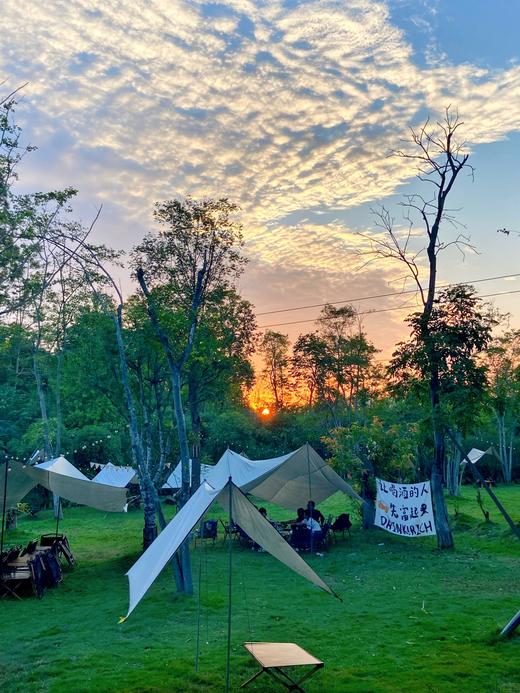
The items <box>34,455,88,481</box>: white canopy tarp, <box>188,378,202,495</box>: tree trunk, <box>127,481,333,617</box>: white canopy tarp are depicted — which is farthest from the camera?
<box>188,378,202,495</box>: tree trunk

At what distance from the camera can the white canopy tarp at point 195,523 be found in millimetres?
6156

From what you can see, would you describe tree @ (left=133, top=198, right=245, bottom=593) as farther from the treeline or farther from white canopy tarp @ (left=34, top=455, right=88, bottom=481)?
white canopy tarp @ (left=34, top=455, right=88, bottom=481)

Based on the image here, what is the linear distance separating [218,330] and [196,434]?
629cm

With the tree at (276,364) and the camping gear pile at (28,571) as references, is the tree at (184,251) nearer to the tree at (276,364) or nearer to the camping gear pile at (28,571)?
the camping gear pile at (28,571)

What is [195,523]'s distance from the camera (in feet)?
20.2

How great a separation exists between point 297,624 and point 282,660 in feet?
9.87

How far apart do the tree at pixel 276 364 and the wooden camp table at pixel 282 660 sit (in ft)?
143

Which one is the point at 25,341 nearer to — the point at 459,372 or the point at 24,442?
the point at 24,442

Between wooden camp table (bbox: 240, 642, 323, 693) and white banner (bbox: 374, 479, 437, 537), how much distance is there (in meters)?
8.60

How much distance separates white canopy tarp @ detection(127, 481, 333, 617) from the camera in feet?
20.2

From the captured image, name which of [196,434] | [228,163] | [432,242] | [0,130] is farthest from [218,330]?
[0,130]

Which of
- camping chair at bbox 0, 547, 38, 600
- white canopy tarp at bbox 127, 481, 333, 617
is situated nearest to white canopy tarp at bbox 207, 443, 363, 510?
camping chair at bbox 0, 547, 38, 600

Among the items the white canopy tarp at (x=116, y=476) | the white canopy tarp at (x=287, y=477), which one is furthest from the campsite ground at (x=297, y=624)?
the white canopy tarp at (x=116, y=476)

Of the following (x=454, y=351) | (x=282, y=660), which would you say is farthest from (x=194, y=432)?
(x=282, y=660)
